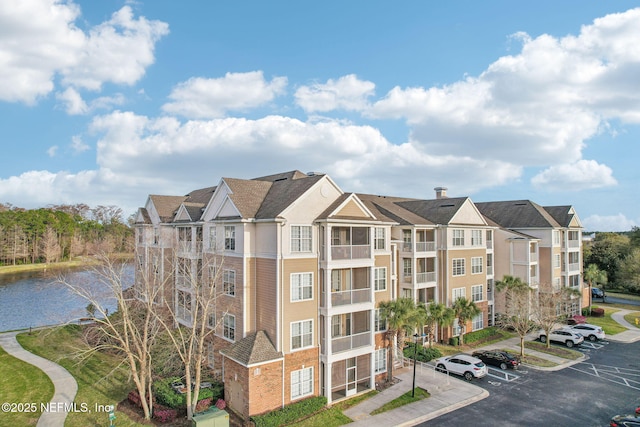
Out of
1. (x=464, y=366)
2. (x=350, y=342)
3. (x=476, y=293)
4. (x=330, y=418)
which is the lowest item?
(x=330, y=418)

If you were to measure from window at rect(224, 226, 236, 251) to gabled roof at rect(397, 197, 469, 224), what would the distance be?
18.0 meters

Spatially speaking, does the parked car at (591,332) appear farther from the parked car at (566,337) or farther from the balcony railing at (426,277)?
the balcony railing at (426,277)

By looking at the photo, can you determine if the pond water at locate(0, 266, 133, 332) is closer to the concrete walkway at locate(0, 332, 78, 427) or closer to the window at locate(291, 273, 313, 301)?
the concrete walkway at locate(0, 332, 78, 427)

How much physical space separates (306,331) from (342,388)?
4.55 m

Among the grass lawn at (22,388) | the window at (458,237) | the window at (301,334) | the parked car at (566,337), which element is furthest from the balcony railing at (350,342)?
the parked car at (566,337)

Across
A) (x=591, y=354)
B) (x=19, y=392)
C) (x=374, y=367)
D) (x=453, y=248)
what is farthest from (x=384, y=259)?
(x=19, y=392)

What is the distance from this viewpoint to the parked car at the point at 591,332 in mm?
32344

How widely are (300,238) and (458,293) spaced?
18.4 m

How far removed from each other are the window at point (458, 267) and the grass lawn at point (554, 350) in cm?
762

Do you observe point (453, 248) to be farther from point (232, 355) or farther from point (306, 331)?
point (232, 355)

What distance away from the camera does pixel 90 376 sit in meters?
23.9

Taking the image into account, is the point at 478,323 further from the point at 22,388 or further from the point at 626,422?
the point at 22,388

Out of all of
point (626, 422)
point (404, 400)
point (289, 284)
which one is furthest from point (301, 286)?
point (626, 422)

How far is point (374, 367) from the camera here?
22.9 metres
